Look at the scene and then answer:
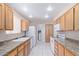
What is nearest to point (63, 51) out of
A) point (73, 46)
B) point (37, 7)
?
point (73, 46)

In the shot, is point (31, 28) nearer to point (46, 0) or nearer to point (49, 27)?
point (49, 27)

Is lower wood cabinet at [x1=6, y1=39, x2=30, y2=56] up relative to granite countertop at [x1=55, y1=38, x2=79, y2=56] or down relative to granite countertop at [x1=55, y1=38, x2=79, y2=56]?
down

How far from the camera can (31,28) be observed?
27.9 feet

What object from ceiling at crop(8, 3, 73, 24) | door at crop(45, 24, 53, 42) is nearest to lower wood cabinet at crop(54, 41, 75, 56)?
ceiling at crop(8, 3, 73, 24)

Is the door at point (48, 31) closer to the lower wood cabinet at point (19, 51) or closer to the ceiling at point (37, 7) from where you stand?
the ceiling at point (37, 7)

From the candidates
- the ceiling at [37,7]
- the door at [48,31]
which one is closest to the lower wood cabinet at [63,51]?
the ceiling at [37,7]

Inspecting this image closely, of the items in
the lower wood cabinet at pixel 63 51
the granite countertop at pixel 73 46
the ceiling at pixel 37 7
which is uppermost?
the ceiling at pixel 37 7

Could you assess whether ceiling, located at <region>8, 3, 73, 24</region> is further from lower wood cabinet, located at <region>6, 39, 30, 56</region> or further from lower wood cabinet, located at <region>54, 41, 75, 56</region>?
lower wood cabinet, located at <region>54, 41, 75, 56</region>

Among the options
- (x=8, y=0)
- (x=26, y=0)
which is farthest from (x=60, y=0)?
(x=8, y=0)

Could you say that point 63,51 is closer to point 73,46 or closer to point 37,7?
point 73,46

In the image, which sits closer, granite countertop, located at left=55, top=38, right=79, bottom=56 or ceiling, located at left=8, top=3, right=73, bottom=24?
granite countertop, located at left=55, top=38, right=79, bottom=56

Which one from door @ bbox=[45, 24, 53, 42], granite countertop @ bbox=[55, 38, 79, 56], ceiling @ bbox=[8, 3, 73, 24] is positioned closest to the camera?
granite countertop @ bbox=[55, 38, 79, 56]

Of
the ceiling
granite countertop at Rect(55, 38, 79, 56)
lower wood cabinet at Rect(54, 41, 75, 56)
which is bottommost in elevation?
lower wood cabinet at Rect(54, 41, 75, 56)

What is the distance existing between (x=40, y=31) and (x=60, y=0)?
11.5 metres
